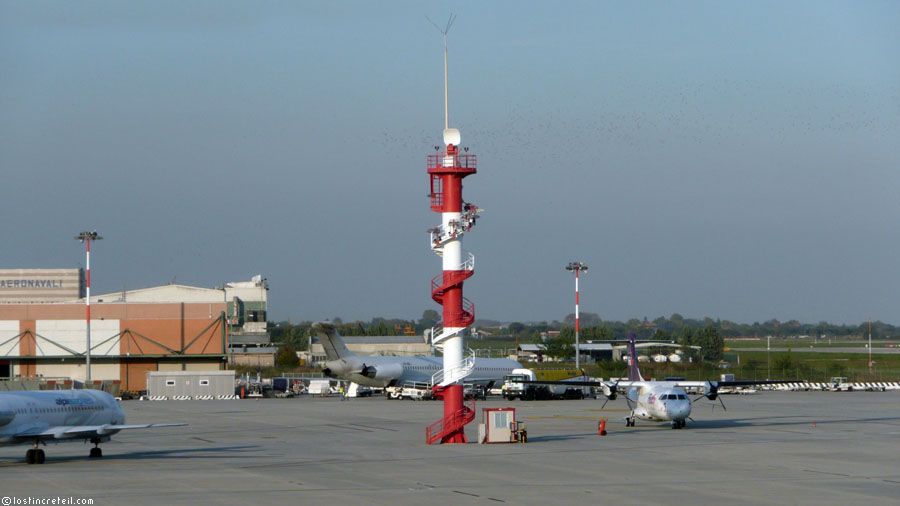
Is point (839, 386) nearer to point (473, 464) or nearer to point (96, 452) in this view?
point (473, 464)

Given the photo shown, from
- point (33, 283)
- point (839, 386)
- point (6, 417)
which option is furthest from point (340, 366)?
point (33, 283)

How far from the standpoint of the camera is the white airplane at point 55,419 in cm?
3353

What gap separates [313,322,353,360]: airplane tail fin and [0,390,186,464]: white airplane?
125 feet

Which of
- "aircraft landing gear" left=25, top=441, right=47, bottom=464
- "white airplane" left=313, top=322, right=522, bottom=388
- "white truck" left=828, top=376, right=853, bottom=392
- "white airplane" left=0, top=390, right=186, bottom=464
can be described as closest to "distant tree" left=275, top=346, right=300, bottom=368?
"white airplane" left=313, top=322, right=522, bottom=388

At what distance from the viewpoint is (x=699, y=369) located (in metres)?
117

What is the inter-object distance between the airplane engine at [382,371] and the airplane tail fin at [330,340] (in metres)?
2.14

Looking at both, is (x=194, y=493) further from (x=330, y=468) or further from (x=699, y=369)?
(x=699, y=369)

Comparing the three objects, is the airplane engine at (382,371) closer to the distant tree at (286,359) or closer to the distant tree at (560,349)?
the distant tree at (286,359)

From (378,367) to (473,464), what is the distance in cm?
4835

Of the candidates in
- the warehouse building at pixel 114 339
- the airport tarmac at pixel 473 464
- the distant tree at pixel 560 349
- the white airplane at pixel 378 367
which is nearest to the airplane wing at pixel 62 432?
the airport tarmac at pixel 473 464

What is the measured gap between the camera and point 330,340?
7825cm

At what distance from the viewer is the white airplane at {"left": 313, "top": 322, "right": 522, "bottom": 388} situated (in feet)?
258

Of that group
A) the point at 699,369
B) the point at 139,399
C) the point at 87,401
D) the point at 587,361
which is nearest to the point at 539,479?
the point at 87,401

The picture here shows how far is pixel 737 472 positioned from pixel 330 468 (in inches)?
504
